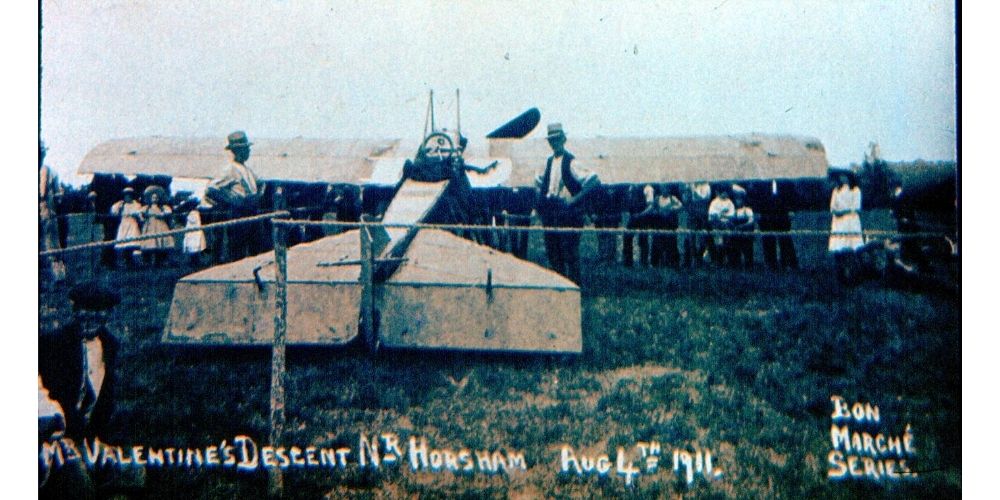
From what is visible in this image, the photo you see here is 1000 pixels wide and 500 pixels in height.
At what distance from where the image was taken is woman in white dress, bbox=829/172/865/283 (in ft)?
10.5

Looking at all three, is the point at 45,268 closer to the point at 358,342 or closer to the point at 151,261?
the point at 151,261

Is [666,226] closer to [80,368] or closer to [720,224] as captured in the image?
[720,224]

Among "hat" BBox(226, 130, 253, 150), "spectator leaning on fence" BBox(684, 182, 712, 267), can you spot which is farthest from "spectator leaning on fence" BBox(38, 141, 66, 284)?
"spectator leaning on fence" BBox(684, 182, 712, 267)

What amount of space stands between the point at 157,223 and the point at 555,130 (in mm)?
2372

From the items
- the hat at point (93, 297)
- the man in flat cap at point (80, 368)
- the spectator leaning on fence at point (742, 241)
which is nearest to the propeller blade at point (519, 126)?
the spectator leaning on fence at point (742, 241)

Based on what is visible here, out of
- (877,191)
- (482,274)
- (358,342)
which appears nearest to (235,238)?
(358,342)

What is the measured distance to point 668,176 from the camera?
378cm

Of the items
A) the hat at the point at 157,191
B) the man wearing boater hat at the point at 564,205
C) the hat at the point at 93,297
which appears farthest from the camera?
the hat at the point at 157,191

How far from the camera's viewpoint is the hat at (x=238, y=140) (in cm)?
350

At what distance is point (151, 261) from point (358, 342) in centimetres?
126

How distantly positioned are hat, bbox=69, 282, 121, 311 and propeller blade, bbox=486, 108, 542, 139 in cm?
223

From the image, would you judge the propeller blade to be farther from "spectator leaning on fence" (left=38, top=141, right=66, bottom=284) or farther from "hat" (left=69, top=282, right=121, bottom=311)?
"spectator leaning on fence" (left=38, top=141, right=66, bottom=284)

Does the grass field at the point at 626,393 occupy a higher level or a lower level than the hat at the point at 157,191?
lower

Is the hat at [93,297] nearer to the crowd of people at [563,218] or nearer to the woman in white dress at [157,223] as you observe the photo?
the crowd of people at [563,218]
